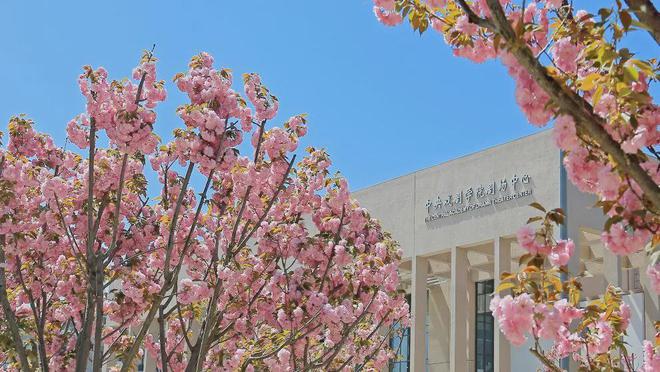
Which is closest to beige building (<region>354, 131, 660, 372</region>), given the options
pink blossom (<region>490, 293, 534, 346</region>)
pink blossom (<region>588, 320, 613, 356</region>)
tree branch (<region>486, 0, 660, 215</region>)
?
pink blossom (<region>588, 320, 613, 356</region>)

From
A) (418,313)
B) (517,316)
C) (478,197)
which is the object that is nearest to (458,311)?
(418,313)

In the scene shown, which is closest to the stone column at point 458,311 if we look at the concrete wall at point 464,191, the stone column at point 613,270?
the concrete wall at point 464,191

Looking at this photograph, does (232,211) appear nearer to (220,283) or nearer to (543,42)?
(220,283)

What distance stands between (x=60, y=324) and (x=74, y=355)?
57.1 inches

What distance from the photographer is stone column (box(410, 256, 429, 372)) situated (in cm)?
2570

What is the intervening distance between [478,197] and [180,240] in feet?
51.0

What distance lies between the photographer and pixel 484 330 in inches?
1117

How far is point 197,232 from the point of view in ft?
32.1

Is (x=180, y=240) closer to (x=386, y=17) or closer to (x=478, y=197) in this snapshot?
(x=386, y=17)

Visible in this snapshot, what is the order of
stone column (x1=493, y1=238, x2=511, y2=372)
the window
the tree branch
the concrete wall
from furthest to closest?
the window → stone column (x1=493, y1=238, x2=511, y2=372) → the concrete wall → the tree branch

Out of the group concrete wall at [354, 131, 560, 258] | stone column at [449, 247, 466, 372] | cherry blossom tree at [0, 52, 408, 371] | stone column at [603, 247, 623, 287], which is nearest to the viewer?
cherry blossom tree at [0, 52, 408, 371]

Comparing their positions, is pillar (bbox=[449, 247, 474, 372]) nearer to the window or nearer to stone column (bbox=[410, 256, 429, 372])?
stone column (bbox=[410, 256, 429, 372])

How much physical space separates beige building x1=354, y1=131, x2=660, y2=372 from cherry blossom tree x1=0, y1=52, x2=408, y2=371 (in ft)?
34.3

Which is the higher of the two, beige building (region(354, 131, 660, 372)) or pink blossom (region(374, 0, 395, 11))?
beige building (region(354, 131, 660, 372))
